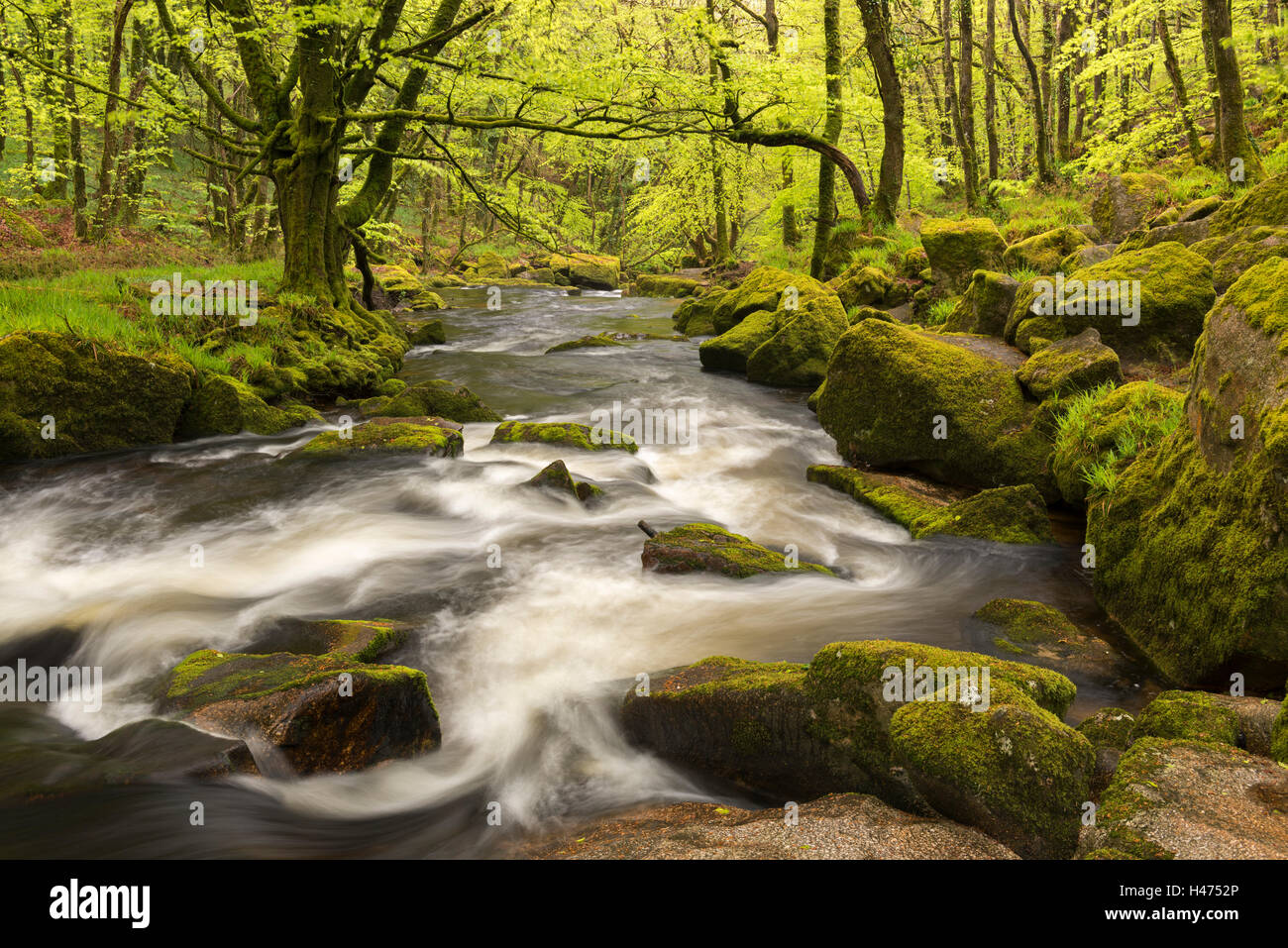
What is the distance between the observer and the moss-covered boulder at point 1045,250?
1188 cm

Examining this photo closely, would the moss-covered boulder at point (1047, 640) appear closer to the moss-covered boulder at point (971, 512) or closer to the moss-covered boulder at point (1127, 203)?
the moss-covered boulder at point (971, 512)

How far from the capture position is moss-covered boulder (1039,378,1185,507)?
21.2 ft

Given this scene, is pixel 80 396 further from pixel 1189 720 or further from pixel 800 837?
pixel 1189 720

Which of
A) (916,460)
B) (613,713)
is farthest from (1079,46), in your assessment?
(613,713)

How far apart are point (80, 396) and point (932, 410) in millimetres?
10181

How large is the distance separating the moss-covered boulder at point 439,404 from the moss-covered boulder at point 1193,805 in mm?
9995

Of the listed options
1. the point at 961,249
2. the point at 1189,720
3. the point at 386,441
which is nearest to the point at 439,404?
the point at 386,441

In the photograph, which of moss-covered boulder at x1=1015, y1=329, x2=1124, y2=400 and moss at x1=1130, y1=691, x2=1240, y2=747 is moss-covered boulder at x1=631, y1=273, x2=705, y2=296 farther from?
moss at x1=1130, y1=691, x2=1240, y2=747

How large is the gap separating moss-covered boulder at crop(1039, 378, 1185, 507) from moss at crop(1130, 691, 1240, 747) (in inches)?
127

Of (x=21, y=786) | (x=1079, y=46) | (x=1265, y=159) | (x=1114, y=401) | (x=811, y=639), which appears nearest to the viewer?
(x=21, y=786)

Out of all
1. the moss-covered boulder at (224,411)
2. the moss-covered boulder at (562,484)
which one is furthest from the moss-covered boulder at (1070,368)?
the moss-covered boulder at (224,411)

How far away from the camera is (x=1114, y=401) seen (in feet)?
23.4

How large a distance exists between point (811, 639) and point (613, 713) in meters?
1.80
